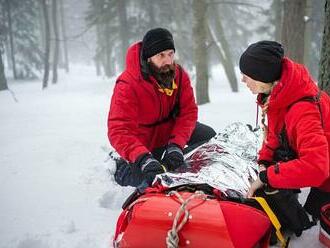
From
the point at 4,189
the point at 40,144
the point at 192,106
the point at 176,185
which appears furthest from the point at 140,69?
the point at 40,144

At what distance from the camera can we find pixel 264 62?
264 cm

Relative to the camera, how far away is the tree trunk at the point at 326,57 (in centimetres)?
395

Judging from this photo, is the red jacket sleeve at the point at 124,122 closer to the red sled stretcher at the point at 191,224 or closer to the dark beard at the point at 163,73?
the dark beard at the point at 163,73

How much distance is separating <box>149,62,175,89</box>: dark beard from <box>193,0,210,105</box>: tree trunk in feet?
21.8

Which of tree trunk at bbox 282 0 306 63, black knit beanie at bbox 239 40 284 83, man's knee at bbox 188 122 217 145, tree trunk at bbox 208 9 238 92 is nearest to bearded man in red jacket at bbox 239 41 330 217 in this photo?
black knit beanie at bbox 239 40 284 83

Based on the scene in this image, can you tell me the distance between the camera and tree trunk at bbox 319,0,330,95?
155 inches

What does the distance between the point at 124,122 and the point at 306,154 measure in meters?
1.77

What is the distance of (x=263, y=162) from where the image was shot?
3107 mm

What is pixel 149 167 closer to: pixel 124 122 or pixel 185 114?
pixel 124 122

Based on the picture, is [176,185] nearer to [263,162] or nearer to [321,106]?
[263,162]

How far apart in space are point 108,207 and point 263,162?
1.88 meters

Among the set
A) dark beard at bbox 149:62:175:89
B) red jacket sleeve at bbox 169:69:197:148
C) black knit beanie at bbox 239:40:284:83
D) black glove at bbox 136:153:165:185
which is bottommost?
black glove at bbox 136:153:165:185

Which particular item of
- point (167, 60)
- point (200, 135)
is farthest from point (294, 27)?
point (167, 60)

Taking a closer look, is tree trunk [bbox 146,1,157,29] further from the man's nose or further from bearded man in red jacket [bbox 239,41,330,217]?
bearded man in red jacket [bbox 239,41,330,217]
